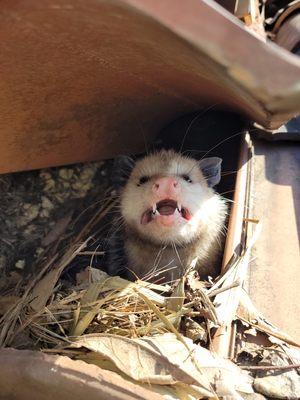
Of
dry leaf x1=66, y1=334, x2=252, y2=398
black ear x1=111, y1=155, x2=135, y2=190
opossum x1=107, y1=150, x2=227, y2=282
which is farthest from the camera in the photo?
black ear x1=111, y1=155, x2=135, y2=190

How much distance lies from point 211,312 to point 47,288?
520mm

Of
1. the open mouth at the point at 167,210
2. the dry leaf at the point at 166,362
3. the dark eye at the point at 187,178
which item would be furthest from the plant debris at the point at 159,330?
the dark eye at the point at 187,178

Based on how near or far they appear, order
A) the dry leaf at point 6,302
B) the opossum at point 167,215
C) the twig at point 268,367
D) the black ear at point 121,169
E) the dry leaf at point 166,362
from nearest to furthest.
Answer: the dry leaf at point 166,362
the twig at point 268,367
the dry leaf at point 6,302
the opossum at point 167,215
the black ear at point 121,169

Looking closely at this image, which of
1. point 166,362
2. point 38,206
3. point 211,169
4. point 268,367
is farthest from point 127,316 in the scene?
point 211,169

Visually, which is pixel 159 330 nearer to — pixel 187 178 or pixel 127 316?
pixel 127 316

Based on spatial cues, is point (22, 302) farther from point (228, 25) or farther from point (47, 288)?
point (228, 25)

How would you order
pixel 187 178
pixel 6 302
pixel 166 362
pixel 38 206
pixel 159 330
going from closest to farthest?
pixel 166 362
pixel 159 330
pixel 6 302
pixel 38 206
pixel 187 178

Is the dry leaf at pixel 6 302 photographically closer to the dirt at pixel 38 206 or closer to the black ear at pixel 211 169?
the dirt at pixel 38 206

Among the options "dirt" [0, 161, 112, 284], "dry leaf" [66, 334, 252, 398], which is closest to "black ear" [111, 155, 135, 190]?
"dirt" [0, 161, 112, 284]

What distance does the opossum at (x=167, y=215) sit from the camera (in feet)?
7.08

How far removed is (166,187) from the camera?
6.72ft

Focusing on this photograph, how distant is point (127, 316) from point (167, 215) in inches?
21.1

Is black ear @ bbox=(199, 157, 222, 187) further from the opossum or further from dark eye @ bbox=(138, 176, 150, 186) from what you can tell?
dark eye @ bbox=(138, 176, 150, 186)

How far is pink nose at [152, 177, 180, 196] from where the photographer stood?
6.73 ft
